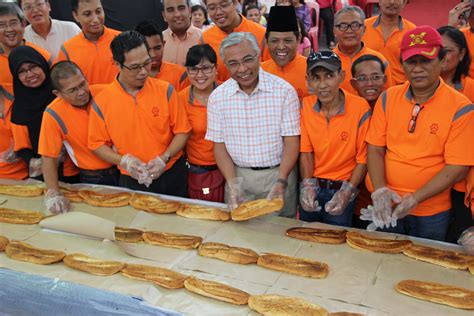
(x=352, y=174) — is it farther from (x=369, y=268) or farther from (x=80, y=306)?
(x=80, y=306)

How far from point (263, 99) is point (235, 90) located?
0.61 ft

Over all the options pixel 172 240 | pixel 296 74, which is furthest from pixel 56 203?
pixel 296 74

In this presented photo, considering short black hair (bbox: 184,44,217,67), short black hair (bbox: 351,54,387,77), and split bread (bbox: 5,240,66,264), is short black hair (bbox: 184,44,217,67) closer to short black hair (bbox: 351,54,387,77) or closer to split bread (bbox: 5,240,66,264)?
short black hair (bbox: 351,54,387,77)

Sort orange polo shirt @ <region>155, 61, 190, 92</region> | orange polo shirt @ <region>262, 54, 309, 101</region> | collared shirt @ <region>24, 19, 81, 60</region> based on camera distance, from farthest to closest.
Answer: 1. collared shirt @ <region>24, 19, 81, 60</region>
2. orange polo shirt @ <region>155, 61, 190, 92</region>
3. orange polo shirt @ <region>262, 54, 309, 101</region>

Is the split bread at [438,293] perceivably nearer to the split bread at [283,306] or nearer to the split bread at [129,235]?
the split bread at [283,306]

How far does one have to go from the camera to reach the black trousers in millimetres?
3346

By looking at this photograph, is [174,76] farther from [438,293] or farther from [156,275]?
[438,293]

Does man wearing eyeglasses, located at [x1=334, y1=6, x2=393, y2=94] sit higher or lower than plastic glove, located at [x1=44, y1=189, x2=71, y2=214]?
higher

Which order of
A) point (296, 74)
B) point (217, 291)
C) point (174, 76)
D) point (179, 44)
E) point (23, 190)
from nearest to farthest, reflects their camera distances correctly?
point (217, 291) → point (23, 190) → point (296, 74) → point (174, 76) → point (179, 44)

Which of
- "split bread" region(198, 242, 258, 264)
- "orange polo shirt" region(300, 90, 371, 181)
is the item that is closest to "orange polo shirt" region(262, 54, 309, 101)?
"orange polo shirt" region(300, 90, 371, 181)

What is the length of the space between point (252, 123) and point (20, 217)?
153cm

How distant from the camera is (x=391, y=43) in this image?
3.98m

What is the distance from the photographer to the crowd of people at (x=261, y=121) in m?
2.50

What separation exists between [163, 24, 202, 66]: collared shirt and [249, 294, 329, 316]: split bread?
2756 millimetres
